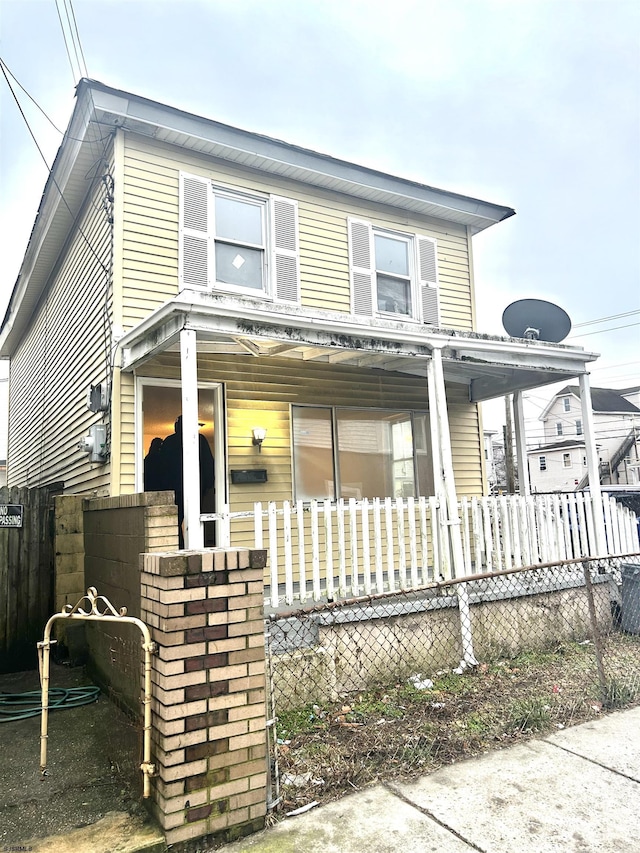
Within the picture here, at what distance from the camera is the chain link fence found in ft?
11.0

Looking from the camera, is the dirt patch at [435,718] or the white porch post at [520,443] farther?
the white porch post at [520,443]

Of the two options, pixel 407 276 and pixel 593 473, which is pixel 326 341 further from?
pixel 593 473

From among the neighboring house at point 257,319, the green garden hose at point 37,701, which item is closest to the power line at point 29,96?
the neighboring house at point 257,319

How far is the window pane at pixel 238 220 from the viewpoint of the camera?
6.88m

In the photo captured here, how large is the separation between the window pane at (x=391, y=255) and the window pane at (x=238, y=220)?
72.8 inches

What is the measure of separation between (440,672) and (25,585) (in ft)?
13.6

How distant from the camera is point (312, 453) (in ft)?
23.6

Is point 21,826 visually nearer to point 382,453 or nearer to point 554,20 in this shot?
point 382,453

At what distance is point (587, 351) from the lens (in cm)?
700

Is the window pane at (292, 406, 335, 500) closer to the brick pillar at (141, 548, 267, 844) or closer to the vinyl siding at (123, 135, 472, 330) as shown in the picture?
the vinyl siding at (123, 135, 472, 330)

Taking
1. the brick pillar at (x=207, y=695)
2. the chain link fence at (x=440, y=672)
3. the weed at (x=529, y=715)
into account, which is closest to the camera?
the brick pillar at (x=207, y=695)

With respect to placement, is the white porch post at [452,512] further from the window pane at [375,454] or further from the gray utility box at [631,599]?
the gray utility box at [631,599]

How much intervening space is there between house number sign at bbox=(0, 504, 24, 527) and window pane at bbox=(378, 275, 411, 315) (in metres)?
5.08

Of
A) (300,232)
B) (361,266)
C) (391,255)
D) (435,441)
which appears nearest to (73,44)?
(300,232)
